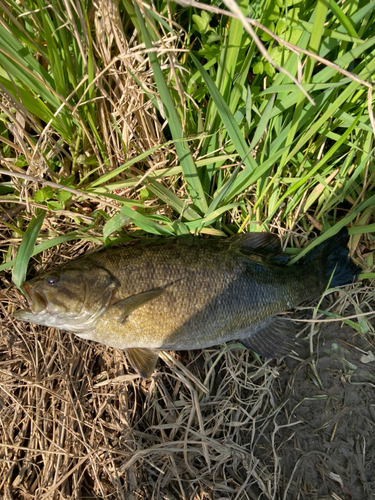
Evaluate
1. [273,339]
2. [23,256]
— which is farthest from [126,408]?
[23,256]

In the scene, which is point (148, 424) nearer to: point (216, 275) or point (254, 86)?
point (216, 275)

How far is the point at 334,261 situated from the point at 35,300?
2.20 meters

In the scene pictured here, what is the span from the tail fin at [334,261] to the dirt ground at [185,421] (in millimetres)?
290

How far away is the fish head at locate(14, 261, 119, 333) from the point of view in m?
2.22

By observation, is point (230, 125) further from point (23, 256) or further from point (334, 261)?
point (23, 256)

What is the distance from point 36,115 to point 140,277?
4.18 ft

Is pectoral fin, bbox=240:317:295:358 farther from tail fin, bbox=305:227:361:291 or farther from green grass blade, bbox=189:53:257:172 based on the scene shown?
green grass blade, bbox=189:53:257:172

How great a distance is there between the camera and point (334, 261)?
8.47ft

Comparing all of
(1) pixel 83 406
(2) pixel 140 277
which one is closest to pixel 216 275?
(2) pixel 140 277

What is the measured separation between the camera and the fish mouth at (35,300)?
2.20 m

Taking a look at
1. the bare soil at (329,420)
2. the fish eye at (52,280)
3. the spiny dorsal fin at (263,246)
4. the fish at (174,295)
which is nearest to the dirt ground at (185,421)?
the bare soil at (329,420)

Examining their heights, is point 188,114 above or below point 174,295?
above

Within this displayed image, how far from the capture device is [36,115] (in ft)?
7.17

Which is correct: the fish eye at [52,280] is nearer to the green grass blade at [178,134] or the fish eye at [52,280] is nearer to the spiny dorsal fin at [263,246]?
the green grass blade at [178,134]
